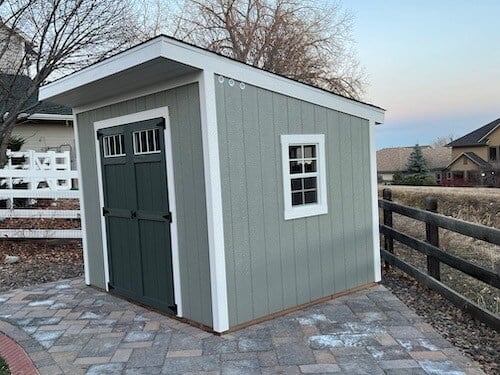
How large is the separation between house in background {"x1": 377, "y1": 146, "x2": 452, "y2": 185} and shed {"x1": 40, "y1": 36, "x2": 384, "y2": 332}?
36321mm

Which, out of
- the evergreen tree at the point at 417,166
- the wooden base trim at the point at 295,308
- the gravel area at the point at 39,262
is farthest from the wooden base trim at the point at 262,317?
the evergreen tree at the point at 417,166

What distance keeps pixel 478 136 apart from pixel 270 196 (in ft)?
113

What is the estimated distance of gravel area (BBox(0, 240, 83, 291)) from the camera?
5.98 m

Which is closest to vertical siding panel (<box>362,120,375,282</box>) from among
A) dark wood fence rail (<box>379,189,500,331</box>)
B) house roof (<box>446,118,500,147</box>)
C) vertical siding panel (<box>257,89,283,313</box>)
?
dark wood fence rail (<box>379,189,500,331</box>)

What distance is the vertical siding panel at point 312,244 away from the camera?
4457 millimetres

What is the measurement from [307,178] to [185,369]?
2.26 m

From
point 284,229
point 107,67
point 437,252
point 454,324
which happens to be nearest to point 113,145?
point 107,67

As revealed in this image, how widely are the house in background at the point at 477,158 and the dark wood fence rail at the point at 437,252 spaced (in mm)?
26624

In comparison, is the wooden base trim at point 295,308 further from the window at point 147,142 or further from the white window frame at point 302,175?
the window at point 147,142

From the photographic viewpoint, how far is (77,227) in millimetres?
8289

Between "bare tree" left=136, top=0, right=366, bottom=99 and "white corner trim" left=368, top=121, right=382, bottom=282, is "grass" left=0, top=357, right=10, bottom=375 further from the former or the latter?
"bare tree" left=136, top=0, right=366, bottom=99

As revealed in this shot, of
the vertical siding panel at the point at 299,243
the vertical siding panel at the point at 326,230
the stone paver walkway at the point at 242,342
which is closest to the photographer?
the stone paver walkway at the point at 242,342

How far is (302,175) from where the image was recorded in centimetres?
444

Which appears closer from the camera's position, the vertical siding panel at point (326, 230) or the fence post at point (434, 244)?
the vertical siding panel at point (326, 230)
